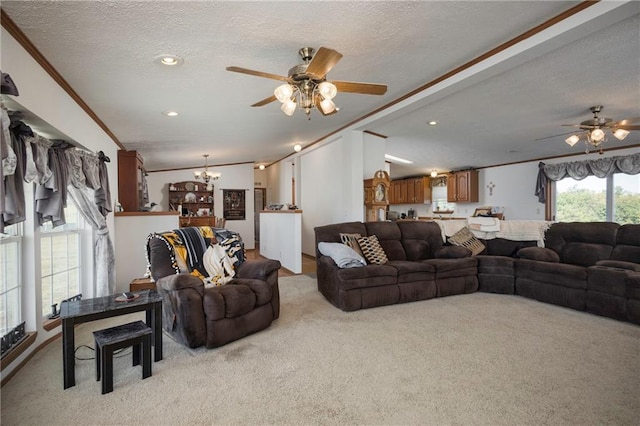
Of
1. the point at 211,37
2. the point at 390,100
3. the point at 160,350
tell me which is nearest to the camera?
the point at 211,37

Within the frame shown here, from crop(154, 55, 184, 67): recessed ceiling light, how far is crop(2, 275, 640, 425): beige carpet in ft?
7.86

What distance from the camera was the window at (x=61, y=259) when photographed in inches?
117

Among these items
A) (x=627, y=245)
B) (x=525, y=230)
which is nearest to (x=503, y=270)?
(x=525, y=230)

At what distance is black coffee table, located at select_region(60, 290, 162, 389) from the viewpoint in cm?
207

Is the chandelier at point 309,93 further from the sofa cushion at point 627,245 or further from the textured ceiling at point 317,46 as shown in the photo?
the sofa cushion at point 627,245

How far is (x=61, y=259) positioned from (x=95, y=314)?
157 centimetres

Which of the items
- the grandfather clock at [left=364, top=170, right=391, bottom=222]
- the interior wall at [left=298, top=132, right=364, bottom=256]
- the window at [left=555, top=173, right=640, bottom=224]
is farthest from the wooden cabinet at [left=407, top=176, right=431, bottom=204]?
the grandfather clock at [left=364, top=170, right=391, bottom=222]

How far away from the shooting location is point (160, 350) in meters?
2.51

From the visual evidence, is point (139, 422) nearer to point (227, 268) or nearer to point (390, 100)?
point (227, 268)

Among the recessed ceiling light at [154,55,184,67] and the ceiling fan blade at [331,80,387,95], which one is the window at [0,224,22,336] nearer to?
the recessed ceiling light at [154,55,184,67]

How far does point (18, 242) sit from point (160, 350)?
1415 mm

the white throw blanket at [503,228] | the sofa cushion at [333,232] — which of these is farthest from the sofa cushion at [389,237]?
the white throw blanket at [503,228]

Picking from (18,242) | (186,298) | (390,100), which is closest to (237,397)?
(186,298)

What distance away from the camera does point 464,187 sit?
328 inches
